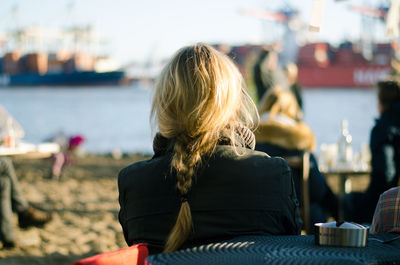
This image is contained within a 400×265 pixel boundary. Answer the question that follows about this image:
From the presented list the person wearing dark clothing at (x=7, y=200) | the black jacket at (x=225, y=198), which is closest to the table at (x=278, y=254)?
the black jacket at (x=225, y=198)

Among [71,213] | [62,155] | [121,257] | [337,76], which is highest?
[121,257]

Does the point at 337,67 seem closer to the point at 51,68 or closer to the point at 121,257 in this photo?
the point at 51,68

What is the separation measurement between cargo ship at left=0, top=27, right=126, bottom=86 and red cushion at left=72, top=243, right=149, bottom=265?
67429 millimetres

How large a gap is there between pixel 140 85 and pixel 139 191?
242 feet

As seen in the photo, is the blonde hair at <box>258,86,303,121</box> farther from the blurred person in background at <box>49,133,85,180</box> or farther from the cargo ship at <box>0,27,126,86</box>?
the cargo ship at <box>0,27,126,86</box>

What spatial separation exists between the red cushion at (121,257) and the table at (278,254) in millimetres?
147

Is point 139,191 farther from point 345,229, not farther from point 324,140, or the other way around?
point 324,140

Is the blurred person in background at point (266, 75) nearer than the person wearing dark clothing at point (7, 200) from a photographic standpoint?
No

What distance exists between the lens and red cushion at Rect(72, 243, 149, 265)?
4.36 ft

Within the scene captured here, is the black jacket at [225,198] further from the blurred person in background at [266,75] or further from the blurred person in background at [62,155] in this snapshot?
the blurred person in background at [62,155]

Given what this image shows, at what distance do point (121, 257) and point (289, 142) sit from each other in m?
2.05

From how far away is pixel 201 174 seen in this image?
1525 mm

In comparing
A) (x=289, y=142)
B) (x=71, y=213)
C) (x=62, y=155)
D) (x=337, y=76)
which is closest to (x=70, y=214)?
(x=71, y=213)

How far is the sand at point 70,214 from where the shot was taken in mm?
3867
